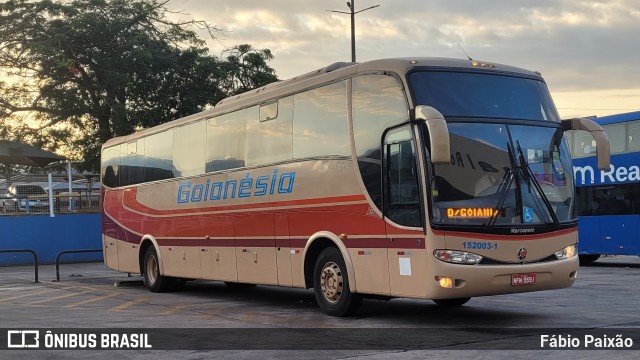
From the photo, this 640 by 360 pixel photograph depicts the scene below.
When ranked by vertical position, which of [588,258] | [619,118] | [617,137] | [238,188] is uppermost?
[619,118]

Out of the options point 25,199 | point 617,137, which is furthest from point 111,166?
point 617,137

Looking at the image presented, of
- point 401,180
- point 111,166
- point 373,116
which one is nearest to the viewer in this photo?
point 401,180

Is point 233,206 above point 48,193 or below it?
below

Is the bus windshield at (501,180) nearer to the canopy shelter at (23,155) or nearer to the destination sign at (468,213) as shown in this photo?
the destination sign at (468,213)

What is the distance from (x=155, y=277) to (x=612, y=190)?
13.5 metres

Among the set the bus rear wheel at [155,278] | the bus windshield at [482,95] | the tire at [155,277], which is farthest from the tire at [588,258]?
the bus windshield at [482,95]

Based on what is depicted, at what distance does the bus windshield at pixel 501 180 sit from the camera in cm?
1008

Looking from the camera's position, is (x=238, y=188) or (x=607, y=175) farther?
(x=607, y=175)

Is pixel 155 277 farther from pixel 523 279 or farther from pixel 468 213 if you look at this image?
Result: pixel 523 279

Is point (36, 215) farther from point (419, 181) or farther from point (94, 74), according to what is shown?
point (419, 181)

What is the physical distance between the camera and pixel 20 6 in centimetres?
3003

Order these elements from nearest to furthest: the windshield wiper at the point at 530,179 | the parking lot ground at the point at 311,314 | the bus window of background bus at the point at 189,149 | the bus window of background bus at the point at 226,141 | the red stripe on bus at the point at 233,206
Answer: the parking lot ground at the point at 311,314 < the windshield wiper at the point at 530,179 < the red stripe on bus at the point at 233,206 < the bus window of background bus at the point at 226,141 < the bus window of background bus at the point at 189,149

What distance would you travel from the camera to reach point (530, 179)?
1052 cm

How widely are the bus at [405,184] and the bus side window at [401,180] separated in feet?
0.06
